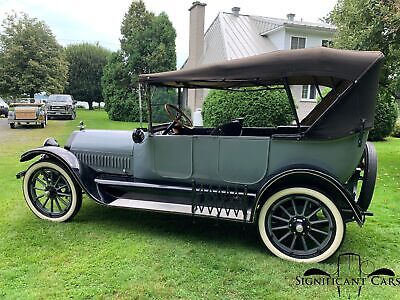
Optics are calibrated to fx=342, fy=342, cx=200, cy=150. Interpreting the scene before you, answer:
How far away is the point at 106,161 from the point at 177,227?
1165 millimetres

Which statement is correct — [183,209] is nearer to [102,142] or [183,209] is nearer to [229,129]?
[229,129]

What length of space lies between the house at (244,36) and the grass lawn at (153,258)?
12.5 m

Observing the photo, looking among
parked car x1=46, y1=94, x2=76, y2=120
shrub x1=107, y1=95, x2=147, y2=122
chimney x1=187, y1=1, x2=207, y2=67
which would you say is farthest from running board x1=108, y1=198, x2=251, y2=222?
parked car x1=46, y1=94, x2=76, y2=120

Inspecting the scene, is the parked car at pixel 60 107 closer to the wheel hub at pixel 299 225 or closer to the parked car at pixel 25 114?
the parked car at pixel 25 114

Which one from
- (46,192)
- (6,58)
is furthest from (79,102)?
(46,192)

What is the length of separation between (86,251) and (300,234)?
6.76 feet

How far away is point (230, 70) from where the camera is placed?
10.5 ft

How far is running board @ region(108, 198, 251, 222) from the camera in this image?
334cm

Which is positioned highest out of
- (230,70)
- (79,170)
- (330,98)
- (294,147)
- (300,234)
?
(230,70)

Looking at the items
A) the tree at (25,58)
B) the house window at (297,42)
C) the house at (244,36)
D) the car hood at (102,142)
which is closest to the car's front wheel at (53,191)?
the car hood at (102,142)

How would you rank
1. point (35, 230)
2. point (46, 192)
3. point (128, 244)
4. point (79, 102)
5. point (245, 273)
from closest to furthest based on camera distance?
point (245, 273)
point (128, 244)
point (35, 230)
point (46, 192)
point (79, 102)

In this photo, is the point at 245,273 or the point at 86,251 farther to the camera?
the point at 86,251

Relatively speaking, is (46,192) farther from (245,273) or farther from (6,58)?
(6,58)

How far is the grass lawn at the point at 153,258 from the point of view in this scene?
8.84 feet
